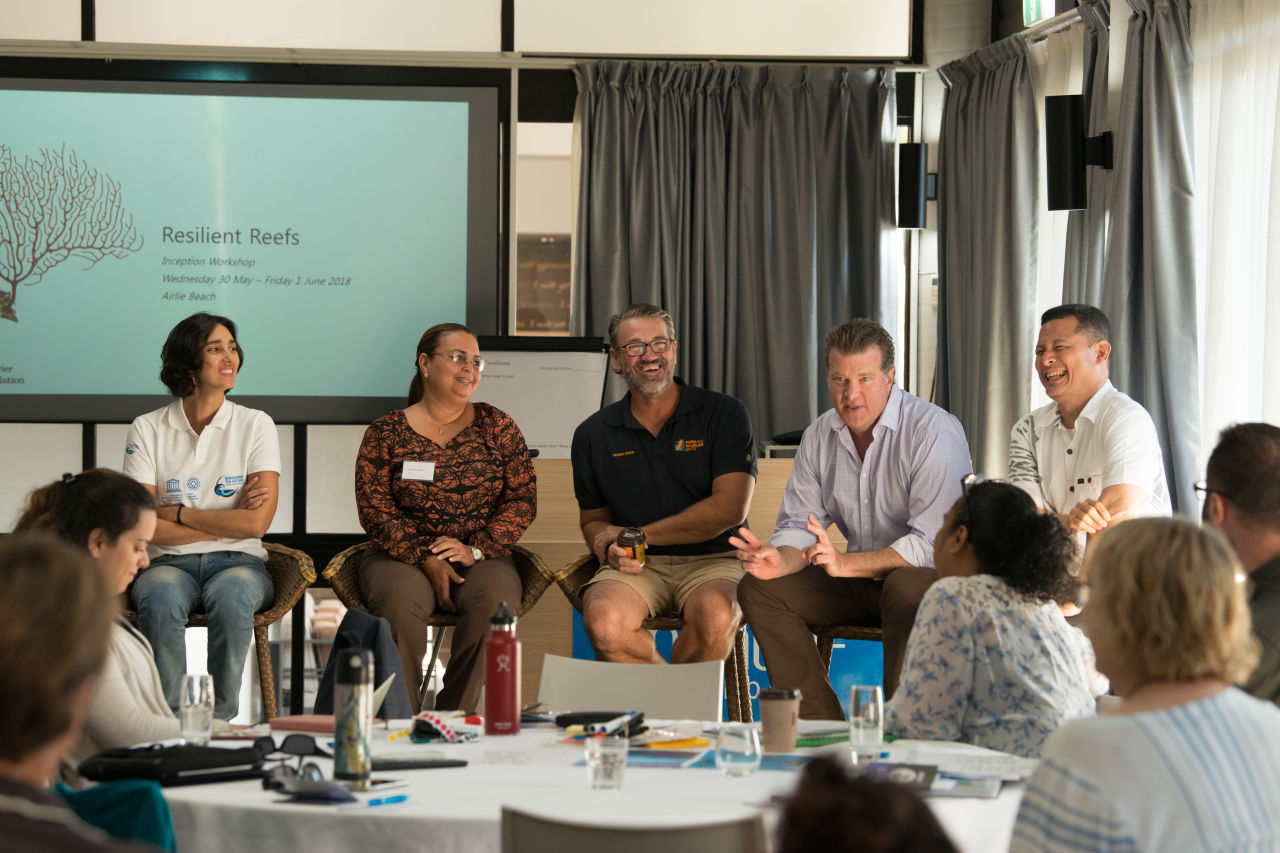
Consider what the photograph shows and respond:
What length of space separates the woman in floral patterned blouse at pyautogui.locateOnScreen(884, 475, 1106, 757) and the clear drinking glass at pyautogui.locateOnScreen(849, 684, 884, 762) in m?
0.18

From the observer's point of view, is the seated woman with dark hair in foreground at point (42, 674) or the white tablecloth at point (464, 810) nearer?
the seated woman with dark hair in foreground at point (42, 674)

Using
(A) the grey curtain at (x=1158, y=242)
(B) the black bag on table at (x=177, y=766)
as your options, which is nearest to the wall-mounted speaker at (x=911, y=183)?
(A) the grey curtain at (x=1158, y=242)

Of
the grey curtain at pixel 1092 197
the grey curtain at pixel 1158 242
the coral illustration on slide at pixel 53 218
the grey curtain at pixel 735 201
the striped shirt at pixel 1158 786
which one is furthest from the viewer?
the grey curtain at pixel 735 201

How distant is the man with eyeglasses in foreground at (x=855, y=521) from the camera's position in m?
3.59

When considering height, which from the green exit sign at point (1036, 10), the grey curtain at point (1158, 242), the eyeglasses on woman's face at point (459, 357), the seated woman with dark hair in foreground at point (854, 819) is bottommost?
the seated woman with dark hair in foreground at point (854, 819)

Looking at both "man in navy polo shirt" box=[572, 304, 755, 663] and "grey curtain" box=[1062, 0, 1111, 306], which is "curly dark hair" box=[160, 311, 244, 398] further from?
"grey curtain" box=[1062, 0, 1111, 306]

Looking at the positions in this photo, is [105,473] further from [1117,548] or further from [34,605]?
[1117,548]

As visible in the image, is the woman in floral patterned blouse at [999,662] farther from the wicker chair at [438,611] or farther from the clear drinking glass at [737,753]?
the wicker chair at [438,611]

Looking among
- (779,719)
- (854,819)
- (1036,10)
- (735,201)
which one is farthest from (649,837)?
(735,201)

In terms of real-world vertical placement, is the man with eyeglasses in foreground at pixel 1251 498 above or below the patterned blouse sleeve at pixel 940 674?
above

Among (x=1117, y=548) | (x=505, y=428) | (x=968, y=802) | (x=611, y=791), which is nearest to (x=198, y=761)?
(x=611, y=791)

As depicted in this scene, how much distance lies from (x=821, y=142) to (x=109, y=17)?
3.37m

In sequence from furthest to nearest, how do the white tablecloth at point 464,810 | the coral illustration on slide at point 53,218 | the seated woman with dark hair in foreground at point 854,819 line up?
the coral illustration on slide at point 53,218 → the white tablecloth at point 464,810 → the seated woman with dark hair in foreground at point 854,819

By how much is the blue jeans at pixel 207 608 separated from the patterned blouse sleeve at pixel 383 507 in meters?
0.39
